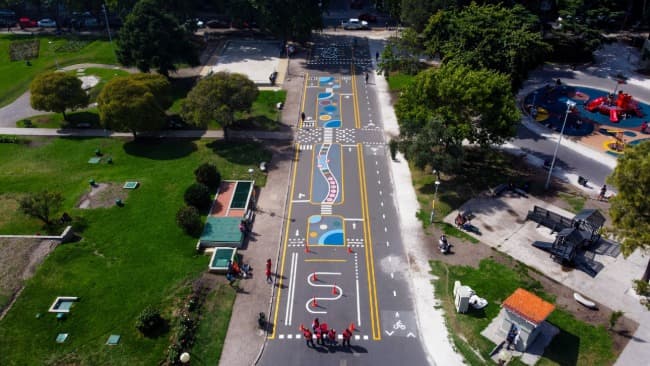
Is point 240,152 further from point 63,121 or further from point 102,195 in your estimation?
point 63,121

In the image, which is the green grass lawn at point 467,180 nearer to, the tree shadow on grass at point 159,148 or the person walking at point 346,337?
the person walking at point 346,337

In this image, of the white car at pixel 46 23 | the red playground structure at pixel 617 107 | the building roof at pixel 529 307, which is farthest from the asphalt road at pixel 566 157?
the white car at pixel 46 23

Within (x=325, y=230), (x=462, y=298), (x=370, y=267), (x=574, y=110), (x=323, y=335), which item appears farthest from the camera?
(x=574, y=110)

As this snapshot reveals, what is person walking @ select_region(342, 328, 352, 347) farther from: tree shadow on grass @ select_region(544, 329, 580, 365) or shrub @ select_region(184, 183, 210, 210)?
shrub @ select_region(184, 183, 210, 210)

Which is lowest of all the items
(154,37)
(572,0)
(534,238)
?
(534,238)

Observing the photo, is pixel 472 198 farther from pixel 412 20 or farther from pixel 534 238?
pixel 412 20

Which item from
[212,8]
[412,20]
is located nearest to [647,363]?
[412,20]

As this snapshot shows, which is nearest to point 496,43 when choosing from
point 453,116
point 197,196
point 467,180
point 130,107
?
point 453,116
